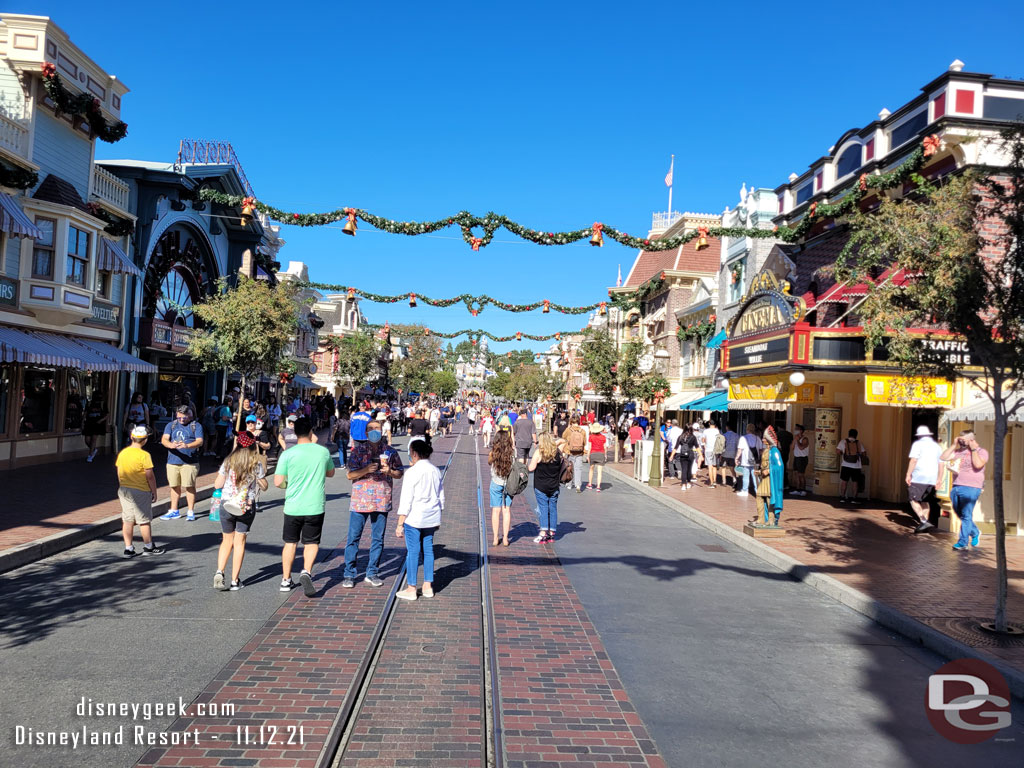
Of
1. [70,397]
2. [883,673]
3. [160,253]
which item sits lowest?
[883,673]

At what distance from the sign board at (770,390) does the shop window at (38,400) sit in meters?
17.8

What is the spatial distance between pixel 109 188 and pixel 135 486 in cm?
1614

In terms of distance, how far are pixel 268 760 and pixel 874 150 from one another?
697 inches

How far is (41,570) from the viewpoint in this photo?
808 centimetres

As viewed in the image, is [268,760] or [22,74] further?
[22,74]

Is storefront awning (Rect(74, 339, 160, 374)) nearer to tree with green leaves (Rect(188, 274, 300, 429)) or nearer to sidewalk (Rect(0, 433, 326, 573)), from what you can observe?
tree with green leaves (Rect(188, 274, 300, 429))

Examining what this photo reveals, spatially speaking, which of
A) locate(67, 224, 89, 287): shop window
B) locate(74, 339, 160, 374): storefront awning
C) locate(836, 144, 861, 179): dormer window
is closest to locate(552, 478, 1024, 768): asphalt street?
locate(836, 144, 861, 179): dormer window

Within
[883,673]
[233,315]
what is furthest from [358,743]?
[233,315]

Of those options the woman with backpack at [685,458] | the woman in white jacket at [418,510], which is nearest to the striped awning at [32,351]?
the woman in white jacket at [418,510]

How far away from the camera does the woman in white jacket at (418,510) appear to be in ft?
24.0

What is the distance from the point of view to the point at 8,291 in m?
16.1

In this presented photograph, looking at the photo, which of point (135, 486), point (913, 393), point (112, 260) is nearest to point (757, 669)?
point (135, 486)

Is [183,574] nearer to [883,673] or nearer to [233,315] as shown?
[883,673]

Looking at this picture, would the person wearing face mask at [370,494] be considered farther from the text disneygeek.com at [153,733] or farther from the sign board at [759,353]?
the sign board at [759,353]
